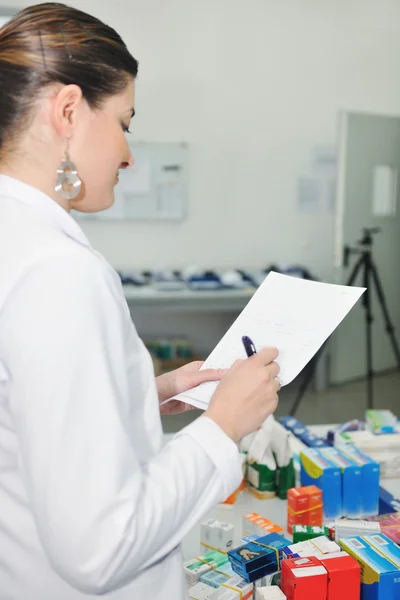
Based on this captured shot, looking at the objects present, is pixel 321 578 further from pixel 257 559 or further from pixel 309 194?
pixel 309 194

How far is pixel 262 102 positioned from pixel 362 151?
0.88 metres

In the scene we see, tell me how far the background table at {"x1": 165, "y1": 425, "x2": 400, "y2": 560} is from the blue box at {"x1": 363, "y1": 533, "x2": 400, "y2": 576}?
0.94 feet

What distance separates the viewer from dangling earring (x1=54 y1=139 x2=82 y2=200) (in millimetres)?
704

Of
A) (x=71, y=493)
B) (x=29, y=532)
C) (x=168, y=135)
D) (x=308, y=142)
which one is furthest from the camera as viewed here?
(x=308, y=142)

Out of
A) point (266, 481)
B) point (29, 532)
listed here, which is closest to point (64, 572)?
point (29, 532)

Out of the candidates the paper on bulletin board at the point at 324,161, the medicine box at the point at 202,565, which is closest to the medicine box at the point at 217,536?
the medicine box at the point at 202,565

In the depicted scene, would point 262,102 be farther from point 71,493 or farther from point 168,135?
point 71,493

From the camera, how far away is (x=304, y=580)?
1068 millimetres

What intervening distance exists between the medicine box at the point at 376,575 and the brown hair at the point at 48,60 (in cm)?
88

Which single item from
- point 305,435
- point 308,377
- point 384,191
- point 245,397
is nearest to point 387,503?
point 305,435

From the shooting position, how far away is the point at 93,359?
606 mm

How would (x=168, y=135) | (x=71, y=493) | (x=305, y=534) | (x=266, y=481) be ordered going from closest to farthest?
(x=71, y=493), (x=305, y=534), (x=266, y=481), (x=168, y=135)

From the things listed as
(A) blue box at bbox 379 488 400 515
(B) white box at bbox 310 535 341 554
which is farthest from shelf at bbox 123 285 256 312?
(B) white box at bbox 310 535 341 554

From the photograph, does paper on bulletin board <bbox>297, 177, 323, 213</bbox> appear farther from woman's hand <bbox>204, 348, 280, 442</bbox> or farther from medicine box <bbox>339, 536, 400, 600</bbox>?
woman's hand <bbox>204, 348, 280, 442</bbox>
